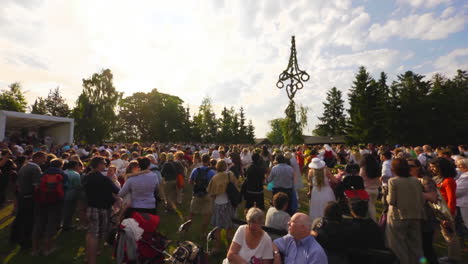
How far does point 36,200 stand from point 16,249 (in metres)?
1.34

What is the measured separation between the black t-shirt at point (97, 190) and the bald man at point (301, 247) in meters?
3.12

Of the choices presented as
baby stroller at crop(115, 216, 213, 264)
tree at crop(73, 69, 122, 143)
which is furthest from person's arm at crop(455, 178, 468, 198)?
tree at crop(73, 69, 122, 143)

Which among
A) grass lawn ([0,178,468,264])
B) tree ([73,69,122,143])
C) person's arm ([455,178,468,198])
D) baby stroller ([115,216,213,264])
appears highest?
tree ([73,69,122,143])

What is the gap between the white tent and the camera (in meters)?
18.6

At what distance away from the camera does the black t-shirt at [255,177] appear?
5.98 metres

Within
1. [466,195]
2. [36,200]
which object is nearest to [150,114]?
[36,200]

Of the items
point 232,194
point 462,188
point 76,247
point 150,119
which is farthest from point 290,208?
point 150,119

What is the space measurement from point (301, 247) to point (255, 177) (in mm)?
3426

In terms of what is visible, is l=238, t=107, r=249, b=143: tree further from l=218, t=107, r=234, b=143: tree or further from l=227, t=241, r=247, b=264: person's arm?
l=227, t=241, r=247, b=264: person's arm

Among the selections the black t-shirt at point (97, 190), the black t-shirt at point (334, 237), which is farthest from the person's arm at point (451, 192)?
the black t-shirt at point (97, 190)

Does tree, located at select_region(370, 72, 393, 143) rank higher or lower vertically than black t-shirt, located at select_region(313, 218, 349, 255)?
higher

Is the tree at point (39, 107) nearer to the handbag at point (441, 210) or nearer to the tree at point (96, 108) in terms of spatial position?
the tree at point (96, 108)

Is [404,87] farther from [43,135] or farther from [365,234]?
[43,135]

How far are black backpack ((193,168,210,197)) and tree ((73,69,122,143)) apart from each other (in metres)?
31.7
